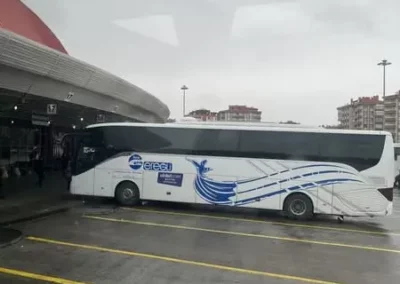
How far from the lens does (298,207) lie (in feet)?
42.1

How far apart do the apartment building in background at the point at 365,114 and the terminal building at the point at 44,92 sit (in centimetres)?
5782

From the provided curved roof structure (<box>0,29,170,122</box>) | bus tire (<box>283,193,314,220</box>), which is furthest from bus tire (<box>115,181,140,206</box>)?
bus tire (<box>283,193,314,220</box>)

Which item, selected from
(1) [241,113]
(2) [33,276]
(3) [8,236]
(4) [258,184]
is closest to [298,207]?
(4) [258,184]

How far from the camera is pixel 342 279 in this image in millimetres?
6547

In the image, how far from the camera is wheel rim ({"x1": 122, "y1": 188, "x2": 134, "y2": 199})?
14.4m

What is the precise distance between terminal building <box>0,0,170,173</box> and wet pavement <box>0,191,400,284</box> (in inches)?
177

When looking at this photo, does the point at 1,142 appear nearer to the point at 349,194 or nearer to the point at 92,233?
the point at 92,233

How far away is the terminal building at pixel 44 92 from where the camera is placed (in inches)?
485

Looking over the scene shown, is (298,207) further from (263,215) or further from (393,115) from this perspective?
(393,115)

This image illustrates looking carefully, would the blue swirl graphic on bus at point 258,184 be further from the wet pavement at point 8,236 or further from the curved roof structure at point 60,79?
the wet pavement at point 8,236

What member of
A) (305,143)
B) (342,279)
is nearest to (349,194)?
(305,143)

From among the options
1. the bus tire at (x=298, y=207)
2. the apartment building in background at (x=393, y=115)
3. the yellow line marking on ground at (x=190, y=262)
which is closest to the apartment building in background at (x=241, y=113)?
the apartment building in background at (x=393, y=115)

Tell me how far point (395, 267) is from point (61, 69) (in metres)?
11.3

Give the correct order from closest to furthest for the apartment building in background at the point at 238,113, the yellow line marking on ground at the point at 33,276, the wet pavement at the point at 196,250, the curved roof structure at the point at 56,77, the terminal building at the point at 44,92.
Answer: the yellow line marking on ground at the point at 33,276
the wet pavement at the point at 196,250
the curved roof structure at the point at 56,77
the terminal building at the point at 44,92
the apartment building in background at the point at 238,113
